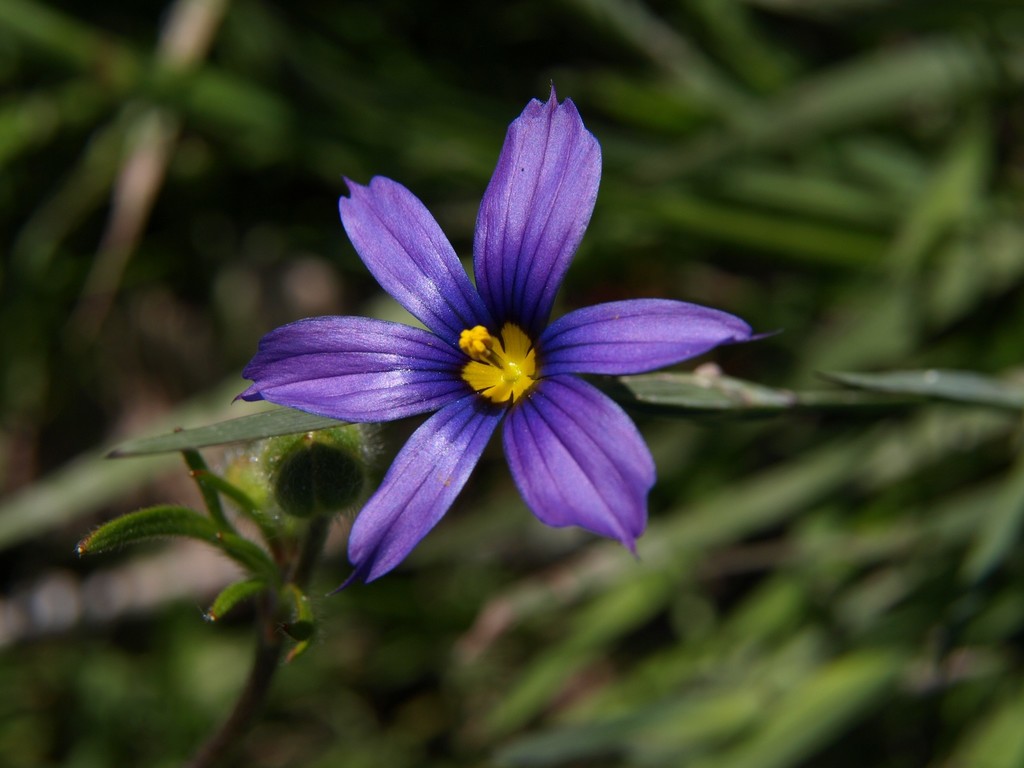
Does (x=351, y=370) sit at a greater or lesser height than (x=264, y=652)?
greater

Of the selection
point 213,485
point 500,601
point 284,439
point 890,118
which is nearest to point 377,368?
point 284,439

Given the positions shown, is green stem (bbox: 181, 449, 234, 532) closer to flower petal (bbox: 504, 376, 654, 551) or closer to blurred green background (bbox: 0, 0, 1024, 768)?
flower petal (bbox: 504, 376, 654, 551)

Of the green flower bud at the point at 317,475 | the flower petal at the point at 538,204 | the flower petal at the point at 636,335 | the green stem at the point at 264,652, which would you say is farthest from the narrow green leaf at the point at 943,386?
the green stem at the point at 264,652

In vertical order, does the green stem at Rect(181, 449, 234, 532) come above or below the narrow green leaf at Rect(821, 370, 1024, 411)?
above

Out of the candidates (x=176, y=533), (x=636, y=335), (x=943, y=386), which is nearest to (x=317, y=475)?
(x=176, y=533)

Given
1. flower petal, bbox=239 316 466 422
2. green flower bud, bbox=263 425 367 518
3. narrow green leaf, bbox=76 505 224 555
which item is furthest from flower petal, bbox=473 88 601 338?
narrow green leaf, bbox=76 505 224 555

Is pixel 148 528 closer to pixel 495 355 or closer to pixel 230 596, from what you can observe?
pixel 230 596
